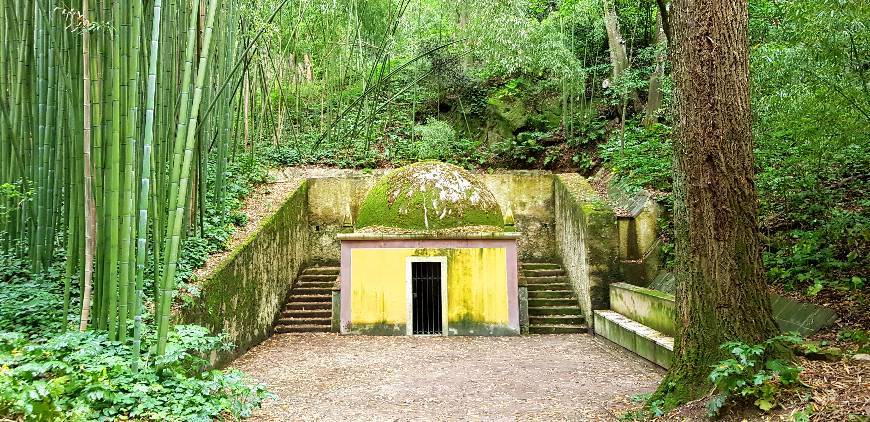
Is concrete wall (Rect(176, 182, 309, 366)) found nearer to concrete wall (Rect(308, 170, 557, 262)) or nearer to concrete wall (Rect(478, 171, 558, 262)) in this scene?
concrete wall (Rect(308, 170, 557, 262))

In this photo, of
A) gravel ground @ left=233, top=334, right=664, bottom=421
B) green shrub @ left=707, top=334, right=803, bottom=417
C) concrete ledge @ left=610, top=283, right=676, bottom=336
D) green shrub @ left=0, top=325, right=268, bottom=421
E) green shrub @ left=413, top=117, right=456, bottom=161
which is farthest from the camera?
green shrub @ left=413, top=117, right=456, bottom=161

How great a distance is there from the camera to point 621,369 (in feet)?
18.3

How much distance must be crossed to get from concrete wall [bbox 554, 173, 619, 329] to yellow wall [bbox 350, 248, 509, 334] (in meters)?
1.26

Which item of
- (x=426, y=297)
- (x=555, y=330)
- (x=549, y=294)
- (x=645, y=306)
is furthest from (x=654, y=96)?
(x=426, y=297)


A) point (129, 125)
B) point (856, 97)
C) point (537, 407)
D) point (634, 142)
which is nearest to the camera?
point (129, 125)

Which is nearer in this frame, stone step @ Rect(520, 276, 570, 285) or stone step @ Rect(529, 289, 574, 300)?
stone step @ Rect(529, 289, 574, 300)

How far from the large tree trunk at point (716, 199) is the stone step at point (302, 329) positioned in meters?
5.78

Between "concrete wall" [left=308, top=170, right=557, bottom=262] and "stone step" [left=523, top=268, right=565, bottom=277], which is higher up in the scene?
"concrete wall" [left=308, top=170, right=557, bottom=262]

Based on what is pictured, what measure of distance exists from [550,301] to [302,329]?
3.75 metres

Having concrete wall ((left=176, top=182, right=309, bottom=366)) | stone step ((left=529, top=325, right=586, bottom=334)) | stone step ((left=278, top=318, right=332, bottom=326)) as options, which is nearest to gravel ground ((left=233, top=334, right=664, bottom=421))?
stone step ((left=529, top=325, right=586, bottom=334))

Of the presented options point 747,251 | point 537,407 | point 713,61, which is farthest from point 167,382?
point 713,61

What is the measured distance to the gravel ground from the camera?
4152 mm

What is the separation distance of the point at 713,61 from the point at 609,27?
339 inches

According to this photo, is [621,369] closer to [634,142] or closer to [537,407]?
[537,407]
